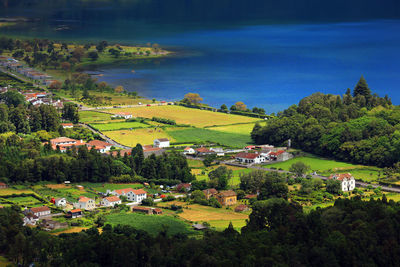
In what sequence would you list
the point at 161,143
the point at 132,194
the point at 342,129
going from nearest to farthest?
the point at 132,194, the point at 342,129, the point at 161,143

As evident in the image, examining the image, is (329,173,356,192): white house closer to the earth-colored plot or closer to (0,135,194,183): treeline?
(0,135,194,183): treeline

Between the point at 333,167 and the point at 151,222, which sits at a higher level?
the point at 333,167

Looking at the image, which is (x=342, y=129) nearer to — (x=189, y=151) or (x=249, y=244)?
(x=189, y=151)

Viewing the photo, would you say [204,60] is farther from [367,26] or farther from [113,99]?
[367,26]

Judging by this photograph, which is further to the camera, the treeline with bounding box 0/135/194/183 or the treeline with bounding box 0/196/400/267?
the treeline with bounding box 0/135/194/183

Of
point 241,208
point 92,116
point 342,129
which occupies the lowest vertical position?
point 241,208

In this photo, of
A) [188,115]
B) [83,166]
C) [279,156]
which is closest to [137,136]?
[188,115]

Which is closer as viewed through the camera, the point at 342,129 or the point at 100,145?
the point at 100,145

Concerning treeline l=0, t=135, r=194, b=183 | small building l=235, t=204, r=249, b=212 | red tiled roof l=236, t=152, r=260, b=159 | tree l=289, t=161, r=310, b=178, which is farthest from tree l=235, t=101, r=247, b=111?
small building l=235, t=204, r=249, b=212
